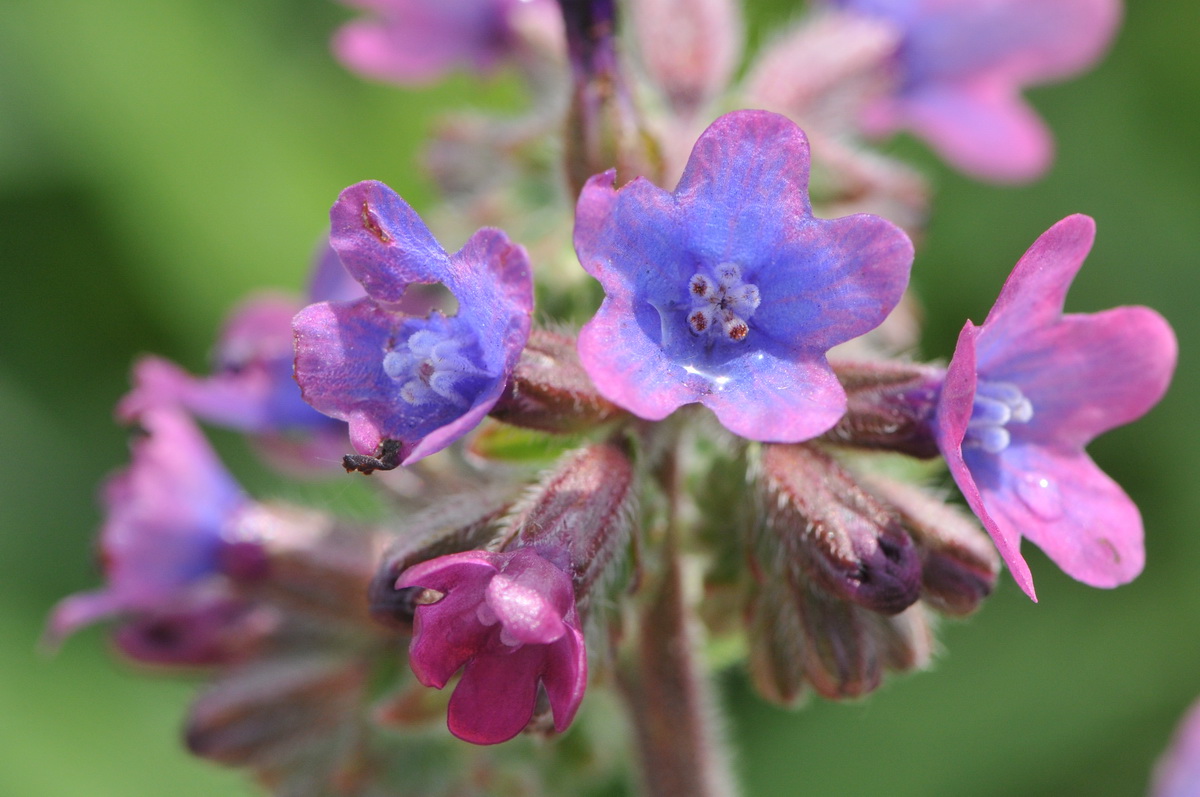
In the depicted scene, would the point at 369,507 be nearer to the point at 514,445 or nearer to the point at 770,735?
the point at 770,735

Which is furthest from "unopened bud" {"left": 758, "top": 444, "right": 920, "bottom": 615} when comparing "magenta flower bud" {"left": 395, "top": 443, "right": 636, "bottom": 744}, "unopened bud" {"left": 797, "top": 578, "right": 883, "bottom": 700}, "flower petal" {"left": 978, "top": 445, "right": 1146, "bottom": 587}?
"magenta flower bud" {"left": 395, "top": 443, "right": 636, "bottom": 744}

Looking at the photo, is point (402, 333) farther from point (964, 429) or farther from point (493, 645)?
point (964, 429)

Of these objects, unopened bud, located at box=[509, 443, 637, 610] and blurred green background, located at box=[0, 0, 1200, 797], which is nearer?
unopened bud, located at box=[509, 443, 637, 610]

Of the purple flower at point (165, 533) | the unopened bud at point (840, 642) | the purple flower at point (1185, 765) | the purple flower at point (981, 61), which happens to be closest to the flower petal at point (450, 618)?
the unopened bud at point (840, 642)

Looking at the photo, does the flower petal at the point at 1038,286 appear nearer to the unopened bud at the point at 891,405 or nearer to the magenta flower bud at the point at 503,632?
the unopened bud at the point at 891,405

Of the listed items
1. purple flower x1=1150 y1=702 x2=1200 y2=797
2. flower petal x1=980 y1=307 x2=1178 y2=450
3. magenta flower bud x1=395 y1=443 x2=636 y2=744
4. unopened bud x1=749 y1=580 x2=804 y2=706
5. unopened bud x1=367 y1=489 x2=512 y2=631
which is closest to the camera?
magenta flower bud x1=395 y1=443 x2=636 y2=744

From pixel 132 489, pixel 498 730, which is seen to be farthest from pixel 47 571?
pixel 498 730

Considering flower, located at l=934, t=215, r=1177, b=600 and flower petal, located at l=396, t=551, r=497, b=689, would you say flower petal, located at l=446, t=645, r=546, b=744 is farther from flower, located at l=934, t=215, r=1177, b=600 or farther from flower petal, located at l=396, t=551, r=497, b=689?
flower, located at l=934, t=215, r=1177, b=600
